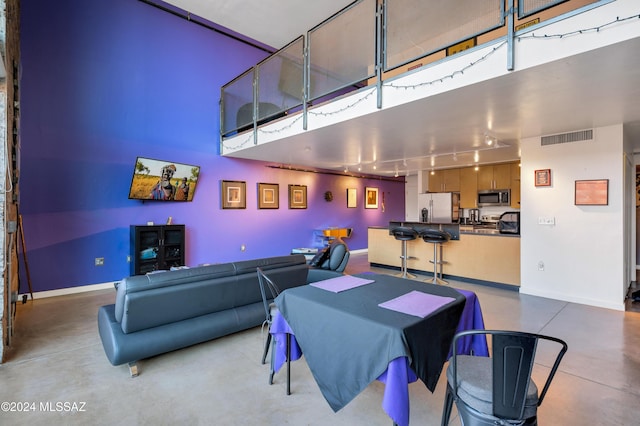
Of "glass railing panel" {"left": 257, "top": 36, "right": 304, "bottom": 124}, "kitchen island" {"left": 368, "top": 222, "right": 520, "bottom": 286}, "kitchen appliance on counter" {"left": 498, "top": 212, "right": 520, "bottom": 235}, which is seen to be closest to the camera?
"glass railing panel" {"left": 257, "top": 36, "right": 304, "bottom": 124}

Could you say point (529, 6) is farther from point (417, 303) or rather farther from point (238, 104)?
point (238, 104)

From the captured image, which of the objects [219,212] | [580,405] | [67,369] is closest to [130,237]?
[219,212]

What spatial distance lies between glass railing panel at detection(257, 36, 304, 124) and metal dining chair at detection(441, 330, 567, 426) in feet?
14.3

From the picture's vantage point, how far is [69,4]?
16.5 feet

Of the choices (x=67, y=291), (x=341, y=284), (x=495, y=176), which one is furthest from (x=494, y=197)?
(x=67, y=291)

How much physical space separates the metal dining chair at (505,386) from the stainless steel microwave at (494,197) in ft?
24.0

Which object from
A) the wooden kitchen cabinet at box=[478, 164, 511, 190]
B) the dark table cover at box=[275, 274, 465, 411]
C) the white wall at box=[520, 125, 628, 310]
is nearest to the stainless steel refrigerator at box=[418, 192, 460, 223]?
the wooden kitchen cabinet at box=[478, 164, 511, 190]

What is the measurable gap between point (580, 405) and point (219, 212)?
20.8 feet

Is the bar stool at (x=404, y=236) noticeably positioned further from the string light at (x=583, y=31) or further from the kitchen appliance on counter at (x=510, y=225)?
the string light at (x=583, y=31)

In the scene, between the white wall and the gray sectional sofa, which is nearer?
the gray sectional sofa

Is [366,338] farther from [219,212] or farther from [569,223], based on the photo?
[219,212]

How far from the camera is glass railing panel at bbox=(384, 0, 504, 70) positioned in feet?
11.0

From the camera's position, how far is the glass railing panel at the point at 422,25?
11.0ft

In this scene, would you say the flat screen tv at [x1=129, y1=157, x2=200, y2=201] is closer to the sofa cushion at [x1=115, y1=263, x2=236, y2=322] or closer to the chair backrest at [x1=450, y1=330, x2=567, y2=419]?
the sofa cushion at [x1=115, y1=263, x2=236, y2=322]
